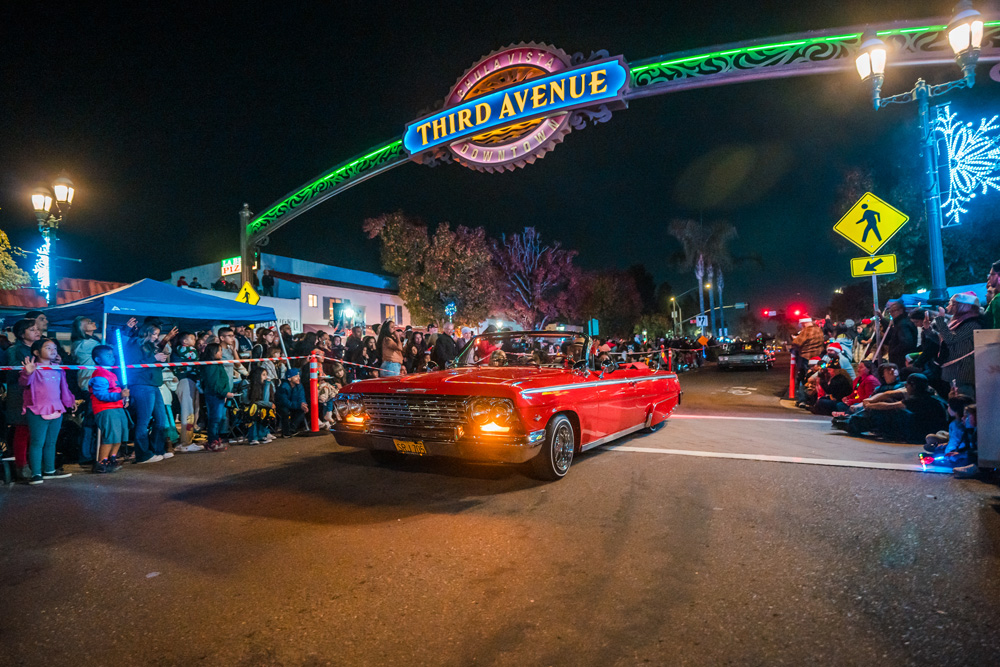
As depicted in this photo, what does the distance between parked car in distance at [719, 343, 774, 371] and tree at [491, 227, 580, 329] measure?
52.5ft

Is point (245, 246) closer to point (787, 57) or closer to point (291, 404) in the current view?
point (291, 404)

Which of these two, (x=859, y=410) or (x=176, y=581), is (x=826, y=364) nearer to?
(x=859, y=410)

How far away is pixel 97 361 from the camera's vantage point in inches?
241

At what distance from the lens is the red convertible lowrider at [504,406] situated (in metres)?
4.73

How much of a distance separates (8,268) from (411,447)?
18195mm

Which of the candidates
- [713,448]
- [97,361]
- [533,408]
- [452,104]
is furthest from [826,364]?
[97,361]

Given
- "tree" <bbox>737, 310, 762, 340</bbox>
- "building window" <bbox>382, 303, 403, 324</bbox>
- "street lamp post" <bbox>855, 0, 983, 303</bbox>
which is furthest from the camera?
"tree" <bbox>737, 310, 762, 340</bbox>

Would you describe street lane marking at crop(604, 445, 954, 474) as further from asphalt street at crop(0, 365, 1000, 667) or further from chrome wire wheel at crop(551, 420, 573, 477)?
chrome wire wheel at crop(551, 420, 573, 477)

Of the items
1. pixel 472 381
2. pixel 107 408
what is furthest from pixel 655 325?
pixel 107 408

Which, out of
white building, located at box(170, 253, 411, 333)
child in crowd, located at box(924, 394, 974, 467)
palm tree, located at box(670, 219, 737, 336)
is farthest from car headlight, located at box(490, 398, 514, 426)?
palm tree, located at box(670, 219, 737, 336)

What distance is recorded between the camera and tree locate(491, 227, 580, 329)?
37.2m

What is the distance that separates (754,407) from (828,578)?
888 cm

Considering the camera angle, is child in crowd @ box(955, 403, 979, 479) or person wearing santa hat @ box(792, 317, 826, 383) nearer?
child in crowd @ box(955, 403, 979, 479)

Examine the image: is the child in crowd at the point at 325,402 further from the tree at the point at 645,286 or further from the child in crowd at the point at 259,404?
the tree at the point at 645,286
